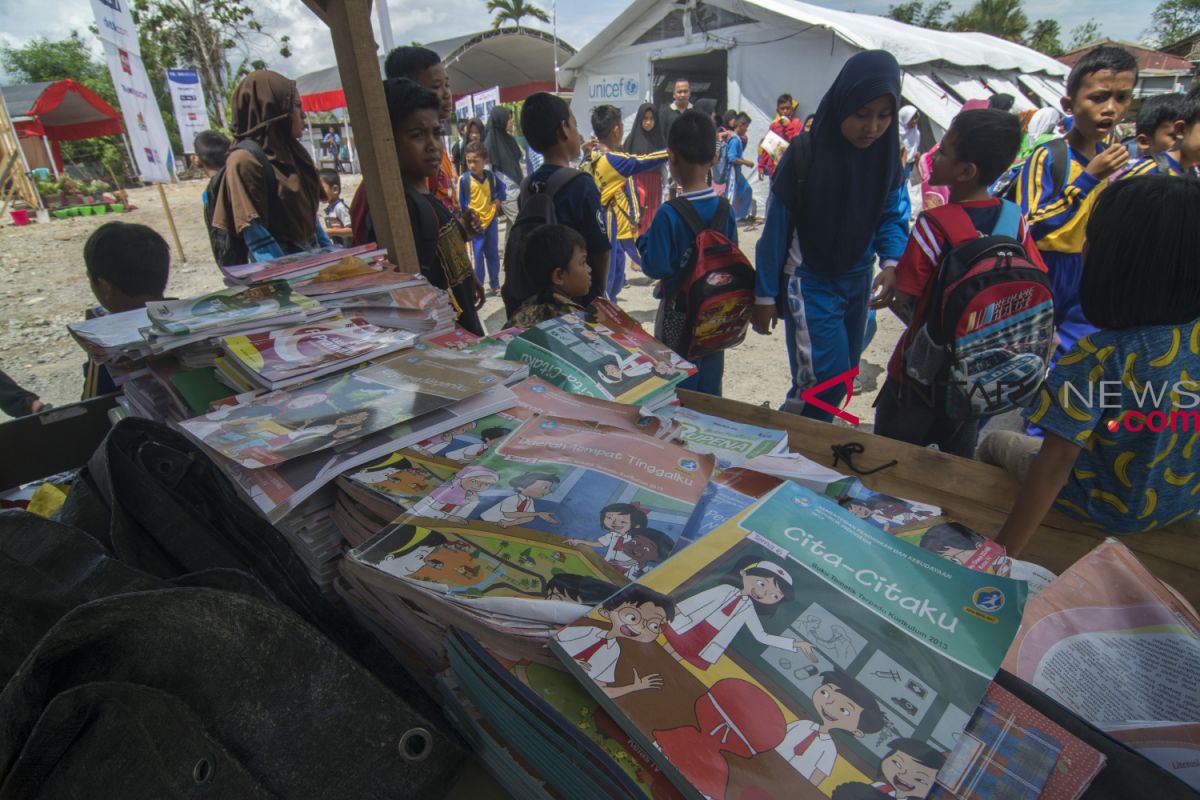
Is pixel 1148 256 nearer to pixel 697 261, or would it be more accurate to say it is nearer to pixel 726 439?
pixel 726 439

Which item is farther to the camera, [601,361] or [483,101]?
[483,101]

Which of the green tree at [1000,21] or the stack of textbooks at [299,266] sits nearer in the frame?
the stack of textbooks at [299,266]

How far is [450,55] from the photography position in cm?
1781

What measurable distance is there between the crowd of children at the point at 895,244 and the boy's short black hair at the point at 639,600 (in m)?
0.93

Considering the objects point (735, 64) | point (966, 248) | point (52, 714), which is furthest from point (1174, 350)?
point (735, 64)

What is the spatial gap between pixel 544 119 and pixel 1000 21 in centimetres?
5157

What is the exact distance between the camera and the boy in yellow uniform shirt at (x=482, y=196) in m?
5.64

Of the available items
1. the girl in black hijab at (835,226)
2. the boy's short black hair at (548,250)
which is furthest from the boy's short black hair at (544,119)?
the girl in black hijab at (835,226)

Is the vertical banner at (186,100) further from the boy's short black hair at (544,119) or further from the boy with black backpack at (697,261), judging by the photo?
the boy with black backpack at (697,261)

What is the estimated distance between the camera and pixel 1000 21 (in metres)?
39.3

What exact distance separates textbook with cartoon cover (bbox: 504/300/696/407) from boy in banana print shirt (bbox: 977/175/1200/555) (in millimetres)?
748

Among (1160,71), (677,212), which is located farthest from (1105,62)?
(1160,71)

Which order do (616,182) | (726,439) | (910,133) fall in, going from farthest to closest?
A: (910,133)
(616,182)
(726,439)

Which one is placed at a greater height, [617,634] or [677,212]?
[677,212]
